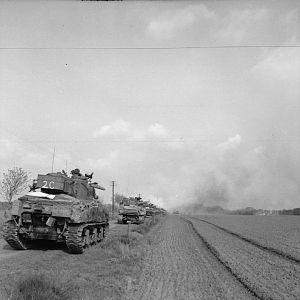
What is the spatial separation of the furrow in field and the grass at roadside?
3140mm

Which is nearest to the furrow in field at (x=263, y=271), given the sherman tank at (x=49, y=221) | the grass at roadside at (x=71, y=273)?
the grass at roadside at (x=71, y=273)

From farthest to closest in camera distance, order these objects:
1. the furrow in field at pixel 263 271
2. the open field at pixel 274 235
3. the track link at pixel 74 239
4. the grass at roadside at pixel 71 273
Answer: the open field at pixel 274 235 < the track link at pixel 74 239 < the furrow in field at pixel 263 271 < the grass at roadside at pixel 71 273

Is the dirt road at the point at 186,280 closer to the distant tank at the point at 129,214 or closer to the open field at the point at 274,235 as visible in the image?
the open field at the point at 274,235

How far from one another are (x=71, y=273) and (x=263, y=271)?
6.01 metres

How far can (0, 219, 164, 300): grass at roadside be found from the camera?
7703 millimetres

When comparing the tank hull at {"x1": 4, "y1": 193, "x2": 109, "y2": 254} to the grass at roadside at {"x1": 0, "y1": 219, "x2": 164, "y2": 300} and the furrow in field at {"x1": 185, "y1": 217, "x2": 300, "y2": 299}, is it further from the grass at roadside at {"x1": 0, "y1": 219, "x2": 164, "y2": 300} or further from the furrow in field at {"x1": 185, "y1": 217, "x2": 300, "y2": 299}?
the furrow in field at {"x1": 185, "y1": 217, "x2": 300, "y2": 299}

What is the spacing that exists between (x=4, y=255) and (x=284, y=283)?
951 cm

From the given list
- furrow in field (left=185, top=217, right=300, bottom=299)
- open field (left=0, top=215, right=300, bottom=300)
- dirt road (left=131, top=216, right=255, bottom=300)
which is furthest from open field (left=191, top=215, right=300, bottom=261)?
dirt road (left=131, top=216, right=255, bottom=300)

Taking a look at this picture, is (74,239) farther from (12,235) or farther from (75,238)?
(12,235)

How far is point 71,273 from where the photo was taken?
10836 mm

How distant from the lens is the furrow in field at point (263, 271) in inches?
396

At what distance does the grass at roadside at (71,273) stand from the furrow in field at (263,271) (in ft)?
10.3

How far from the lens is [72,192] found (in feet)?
60.5

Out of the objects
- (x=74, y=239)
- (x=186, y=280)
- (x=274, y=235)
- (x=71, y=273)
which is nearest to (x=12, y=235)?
(x=74, y=239)
